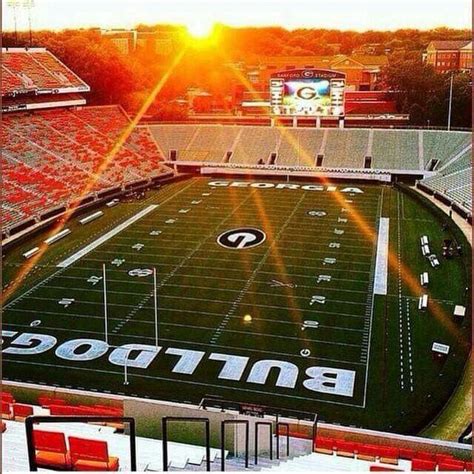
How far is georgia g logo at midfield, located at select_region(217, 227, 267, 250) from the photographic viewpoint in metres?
23.7

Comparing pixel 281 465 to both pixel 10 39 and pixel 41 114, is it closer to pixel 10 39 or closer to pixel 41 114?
pixel 41 114

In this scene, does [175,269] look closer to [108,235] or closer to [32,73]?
[108,235]

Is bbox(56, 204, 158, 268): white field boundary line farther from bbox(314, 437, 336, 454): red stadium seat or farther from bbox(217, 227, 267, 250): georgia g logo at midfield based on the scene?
bbox(314, 437, 336, 454): red stadium seat

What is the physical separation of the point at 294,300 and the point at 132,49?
8265 centimetres

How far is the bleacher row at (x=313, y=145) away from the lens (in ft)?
126

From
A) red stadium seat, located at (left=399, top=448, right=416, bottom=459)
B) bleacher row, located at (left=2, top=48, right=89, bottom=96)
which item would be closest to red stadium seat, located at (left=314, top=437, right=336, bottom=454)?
red stadium seat, located at (left=399, top=448, right=416, bottom=459)

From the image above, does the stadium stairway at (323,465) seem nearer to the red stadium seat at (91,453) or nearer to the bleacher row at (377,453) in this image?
the bleacher row at (377,453)

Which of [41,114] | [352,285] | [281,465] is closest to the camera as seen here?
[281,465]

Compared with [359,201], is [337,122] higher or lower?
higher

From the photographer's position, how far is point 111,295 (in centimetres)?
1892

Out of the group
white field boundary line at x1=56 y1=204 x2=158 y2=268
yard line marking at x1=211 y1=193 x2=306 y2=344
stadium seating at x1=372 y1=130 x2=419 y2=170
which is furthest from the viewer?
stadium seating at x1=372 y1=130 x2=419 y2=170

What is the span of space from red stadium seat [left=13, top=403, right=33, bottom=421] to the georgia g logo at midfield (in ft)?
46.6

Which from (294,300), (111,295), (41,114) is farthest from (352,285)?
(41,114)

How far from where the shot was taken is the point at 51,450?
5.01 metres
